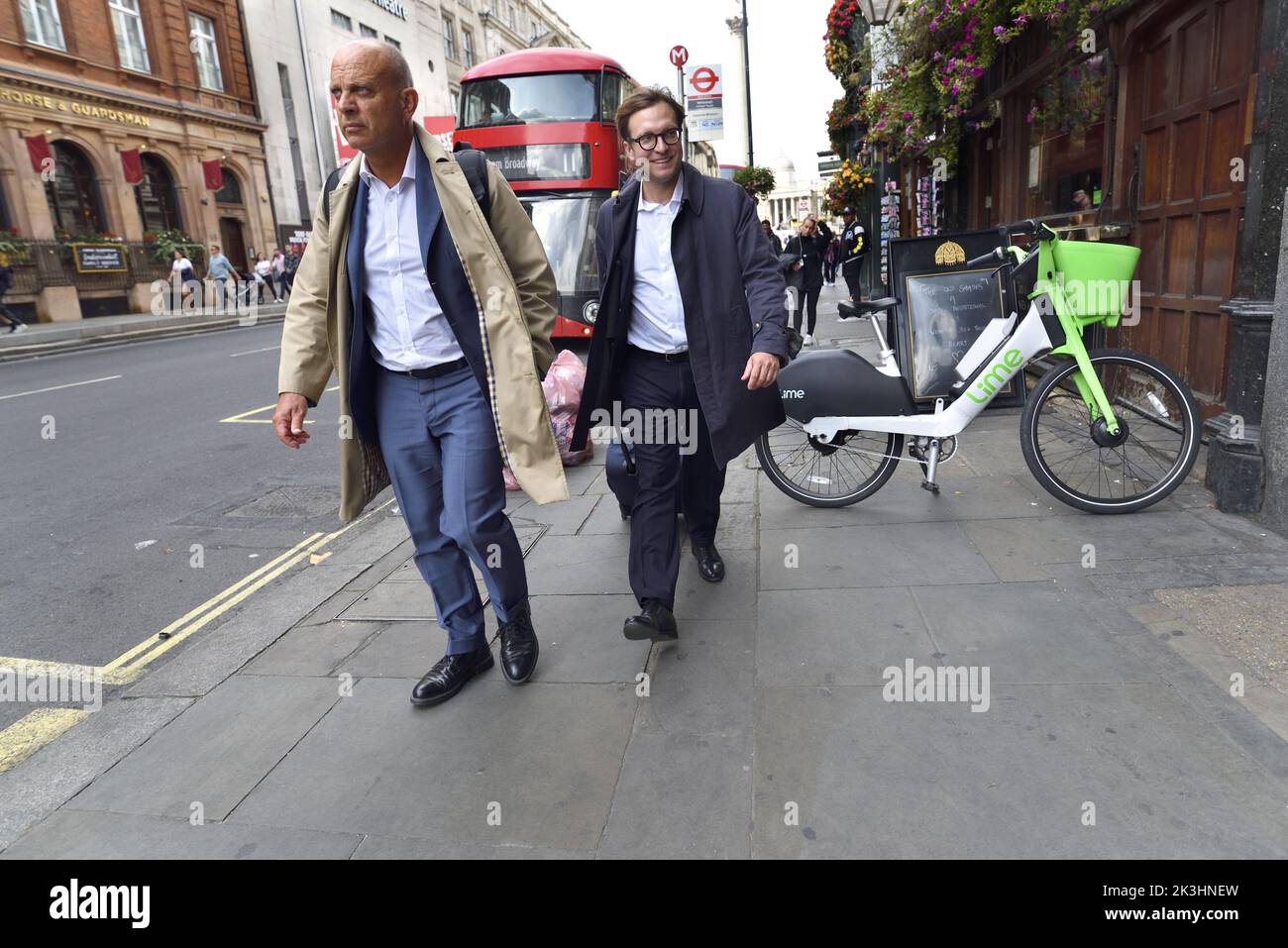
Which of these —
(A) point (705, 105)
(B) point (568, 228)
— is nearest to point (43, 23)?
(A) point (705, 105)

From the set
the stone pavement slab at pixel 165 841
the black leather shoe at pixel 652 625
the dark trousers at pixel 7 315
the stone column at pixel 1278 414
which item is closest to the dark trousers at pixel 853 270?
the stone column at pixel 1278 414

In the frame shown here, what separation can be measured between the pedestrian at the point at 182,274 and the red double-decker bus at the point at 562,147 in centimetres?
1833

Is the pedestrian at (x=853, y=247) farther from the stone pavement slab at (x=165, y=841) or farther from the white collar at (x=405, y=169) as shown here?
the stone pavement slab at (x=165, y=841)

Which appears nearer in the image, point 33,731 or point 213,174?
point 33,731

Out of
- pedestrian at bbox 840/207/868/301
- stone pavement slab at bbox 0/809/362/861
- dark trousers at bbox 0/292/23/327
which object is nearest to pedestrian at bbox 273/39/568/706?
stone pavement slab at bbox 0/809/362/861

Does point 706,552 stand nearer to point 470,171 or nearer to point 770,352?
point 770,352

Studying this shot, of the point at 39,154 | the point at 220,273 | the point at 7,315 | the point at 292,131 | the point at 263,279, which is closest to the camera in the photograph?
the point at 7,315

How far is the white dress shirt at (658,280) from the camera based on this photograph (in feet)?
10.1

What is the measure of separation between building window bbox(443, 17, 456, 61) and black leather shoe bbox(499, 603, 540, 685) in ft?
158

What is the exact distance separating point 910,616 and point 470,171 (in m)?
2.23

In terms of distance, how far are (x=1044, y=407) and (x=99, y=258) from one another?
1062 inches

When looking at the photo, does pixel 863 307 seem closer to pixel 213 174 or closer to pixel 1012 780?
pixel 1012 780

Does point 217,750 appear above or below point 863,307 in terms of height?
below

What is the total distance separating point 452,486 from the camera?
281cm
